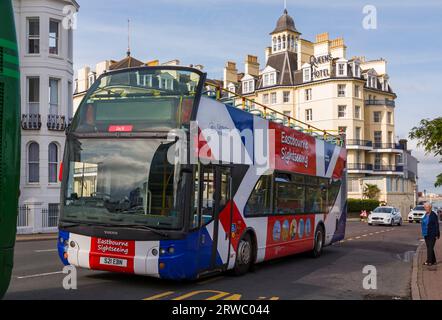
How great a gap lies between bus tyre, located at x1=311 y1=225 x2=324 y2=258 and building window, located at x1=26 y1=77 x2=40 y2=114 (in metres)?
17.5

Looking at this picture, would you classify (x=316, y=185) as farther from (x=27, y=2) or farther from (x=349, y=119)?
(x=349, y=119)

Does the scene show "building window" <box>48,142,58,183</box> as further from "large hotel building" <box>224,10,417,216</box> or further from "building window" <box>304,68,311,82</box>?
"building window" <box>304,68,311,82</box>

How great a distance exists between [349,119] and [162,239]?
222 ft

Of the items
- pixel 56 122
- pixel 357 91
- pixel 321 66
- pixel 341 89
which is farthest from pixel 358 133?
pixel 56 122

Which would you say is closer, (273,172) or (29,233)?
(273,172)

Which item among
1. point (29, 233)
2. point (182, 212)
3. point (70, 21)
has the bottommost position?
point (29, 233)

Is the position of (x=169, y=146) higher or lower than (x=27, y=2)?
lower

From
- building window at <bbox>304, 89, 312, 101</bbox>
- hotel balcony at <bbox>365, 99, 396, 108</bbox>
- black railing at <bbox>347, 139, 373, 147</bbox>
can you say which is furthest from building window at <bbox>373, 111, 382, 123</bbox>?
building window at <bbox>304, 89, 312, 101</bbox>

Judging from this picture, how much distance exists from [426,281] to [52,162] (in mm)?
21733

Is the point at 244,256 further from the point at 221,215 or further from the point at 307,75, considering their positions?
the point at 307,75

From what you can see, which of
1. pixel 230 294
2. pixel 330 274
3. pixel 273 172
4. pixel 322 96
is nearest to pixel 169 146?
pixel 230 294

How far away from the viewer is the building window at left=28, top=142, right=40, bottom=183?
94.7ft

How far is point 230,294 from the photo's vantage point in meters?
10.0

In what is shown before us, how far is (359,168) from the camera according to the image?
78.2 m
